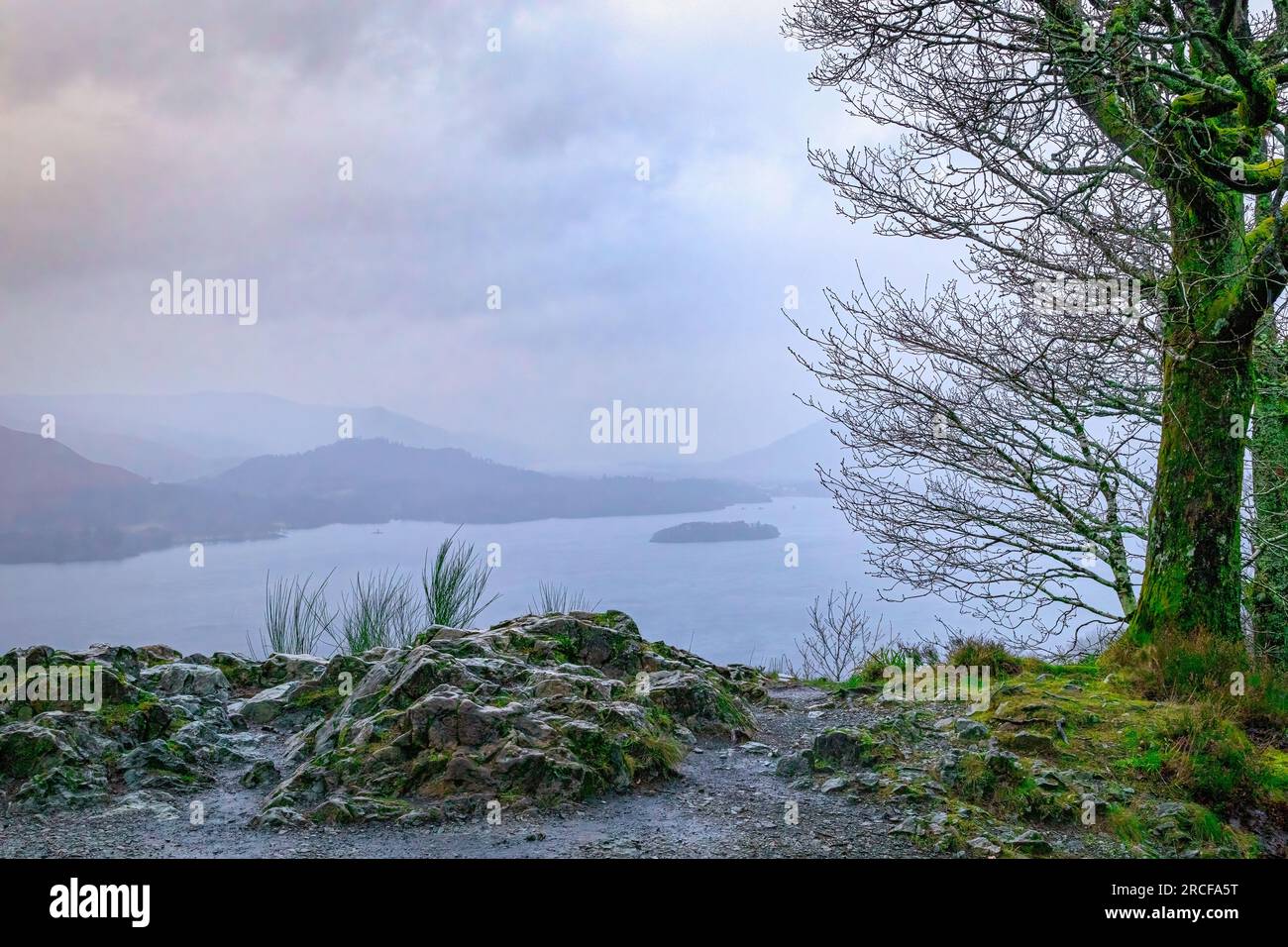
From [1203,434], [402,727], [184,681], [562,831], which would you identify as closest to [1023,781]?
[562,831]

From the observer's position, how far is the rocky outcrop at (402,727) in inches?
181

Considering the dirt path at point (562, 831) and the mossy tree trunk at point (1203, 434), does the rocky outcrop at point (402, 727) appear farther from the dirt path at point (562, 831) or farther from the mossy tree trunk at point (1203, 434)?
the mossy tree trunk at point (1203, 434)

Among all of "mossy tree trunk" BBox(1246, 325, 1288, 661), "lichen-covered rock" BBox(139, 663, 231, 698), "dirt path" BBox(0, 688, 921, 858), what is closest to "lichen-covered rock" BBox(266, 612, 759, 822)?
"dirt path" BBox(0, 688, 921, 858)

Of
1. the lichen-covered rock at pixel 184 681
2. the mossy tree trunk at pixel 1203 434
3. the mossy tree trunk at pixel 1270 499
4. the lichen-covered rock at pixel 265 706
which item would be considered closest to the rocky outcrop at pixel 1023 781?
the mossy tree trunk at pixel 1203 434

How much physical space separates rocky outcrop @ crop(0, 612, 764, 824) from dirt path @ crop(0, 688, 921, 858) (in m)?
0.13

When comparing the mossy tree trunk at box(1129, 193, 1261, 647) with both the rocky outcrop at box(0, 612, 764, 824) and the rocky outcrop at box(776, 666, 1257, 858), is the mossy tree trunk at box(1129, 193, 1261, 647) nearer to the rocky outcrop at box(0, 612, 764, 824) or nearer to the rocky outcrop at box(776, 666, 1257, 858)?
the rocky outcrop at box(776, 666, 1257, 858)

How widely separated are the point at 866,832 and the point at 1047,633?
5.68 meters

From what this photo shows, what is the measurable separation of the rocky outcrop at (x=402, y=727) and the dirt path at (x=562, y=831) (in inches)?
4.9

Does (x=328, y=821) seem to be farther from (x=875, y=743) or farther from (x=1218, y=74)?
(x=1218, y=74)

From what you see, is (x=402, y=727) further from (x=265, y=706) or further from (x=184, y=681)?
(x=184, y=681)

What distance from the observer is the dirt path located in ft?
13.3

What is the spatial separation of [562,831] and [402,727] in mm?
1152
